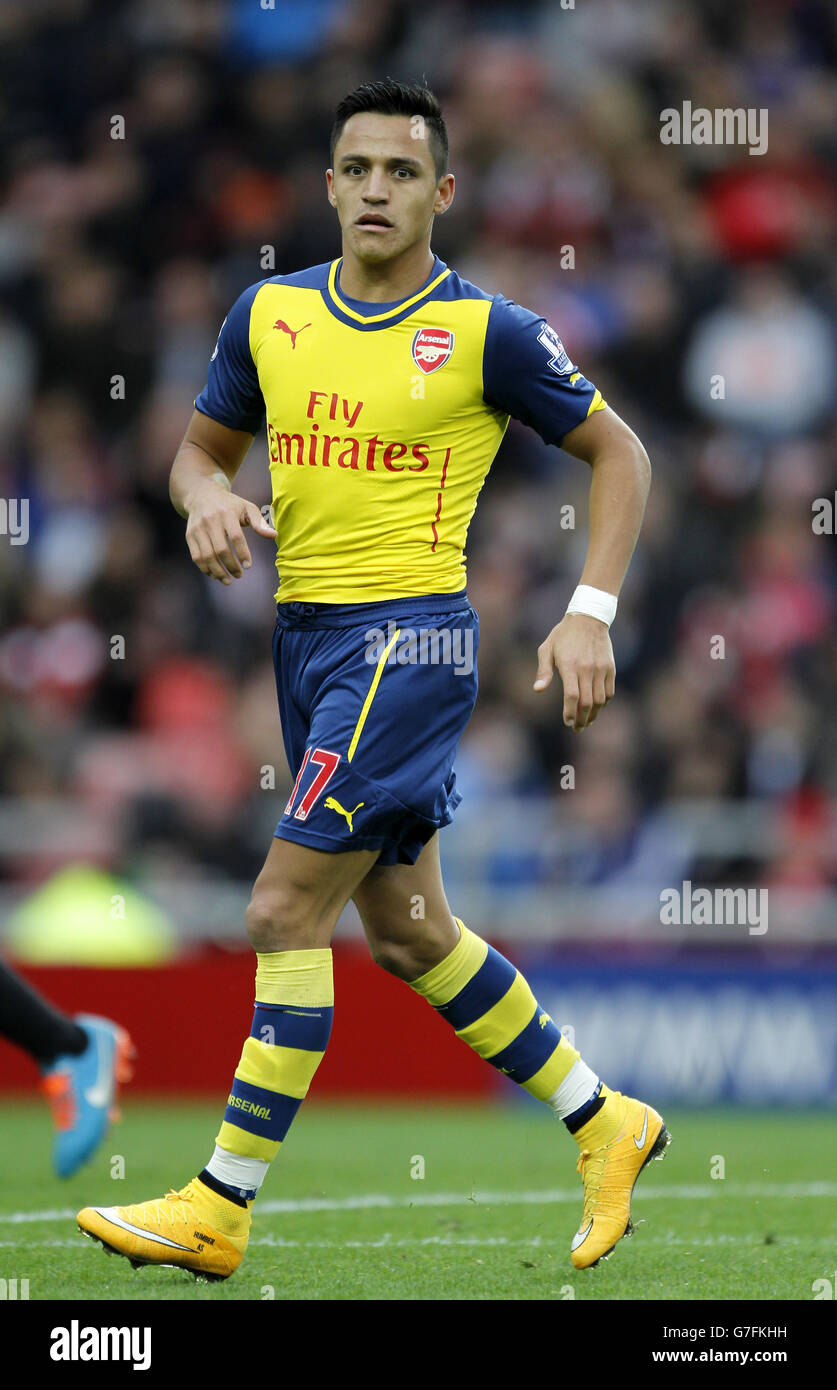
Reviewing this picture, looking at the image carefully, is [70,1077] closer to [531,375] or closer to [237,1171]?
[237,1171]

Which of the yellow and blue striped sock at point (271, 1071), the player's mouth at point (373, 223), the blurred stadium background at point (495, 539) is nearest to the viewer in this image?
the yellow and blue striped sock at point (271, 1071)

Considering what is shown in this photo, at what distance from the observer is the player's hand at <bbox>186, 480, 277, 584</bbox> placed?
168 inches

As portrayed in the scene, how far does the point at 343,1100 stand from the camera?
9250 millimetres

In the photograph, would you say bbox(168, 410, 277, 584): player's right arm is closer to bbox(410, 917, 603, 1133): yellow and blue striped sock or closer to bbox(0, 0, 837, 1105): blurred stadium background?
bbox(410, 917, 603, 1133): yellow and blue striped sock

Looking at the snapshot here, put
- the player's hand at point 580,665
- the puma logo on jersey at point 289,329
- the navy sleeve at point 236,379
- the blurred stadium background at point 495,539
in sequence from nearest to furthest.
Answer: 1. the player's hand at point 580,665
2. the puma logo on jersey at point 289,329
3. the navy sleeve at point 236,379
4. the blurred stadium background at point 495,539

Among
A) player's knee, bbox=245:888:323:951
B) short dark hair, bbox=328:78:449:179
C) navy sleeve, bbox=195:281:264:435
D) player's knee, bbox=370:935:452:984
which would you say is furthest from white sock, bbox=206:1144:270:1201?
short dark hair, bbox=328:78:449:179

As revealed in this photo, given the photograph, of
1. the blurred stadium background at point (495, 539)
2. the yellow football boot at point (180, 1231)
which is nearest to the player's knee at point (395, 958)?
the yellow football boot at point (180, 1231)

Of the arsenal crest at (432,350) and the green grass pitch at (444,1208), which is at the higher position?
the arsenal crest at (432,350)

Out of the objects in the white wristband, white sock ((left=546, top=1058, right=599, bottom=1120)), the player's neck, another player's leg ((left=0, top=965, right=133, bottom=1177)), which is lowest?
another player's leg ((left=0, top=965, right=133, bottom=1177))

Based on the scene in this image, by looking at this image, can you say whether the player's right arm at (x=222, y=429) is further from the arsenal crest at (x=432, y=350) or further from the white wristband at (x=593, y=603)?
the white wristband at (x=593, y=603)

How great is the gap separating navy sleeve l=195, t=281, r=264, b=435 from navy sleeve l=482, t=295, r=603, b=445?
0.58m

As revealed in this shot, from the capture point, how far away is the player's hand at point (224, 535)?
427 centimetres

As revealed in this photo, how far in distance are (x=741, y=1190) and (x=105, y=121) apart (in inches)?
335

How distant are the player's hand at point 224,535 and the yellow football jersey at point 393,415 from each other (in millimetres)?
237
